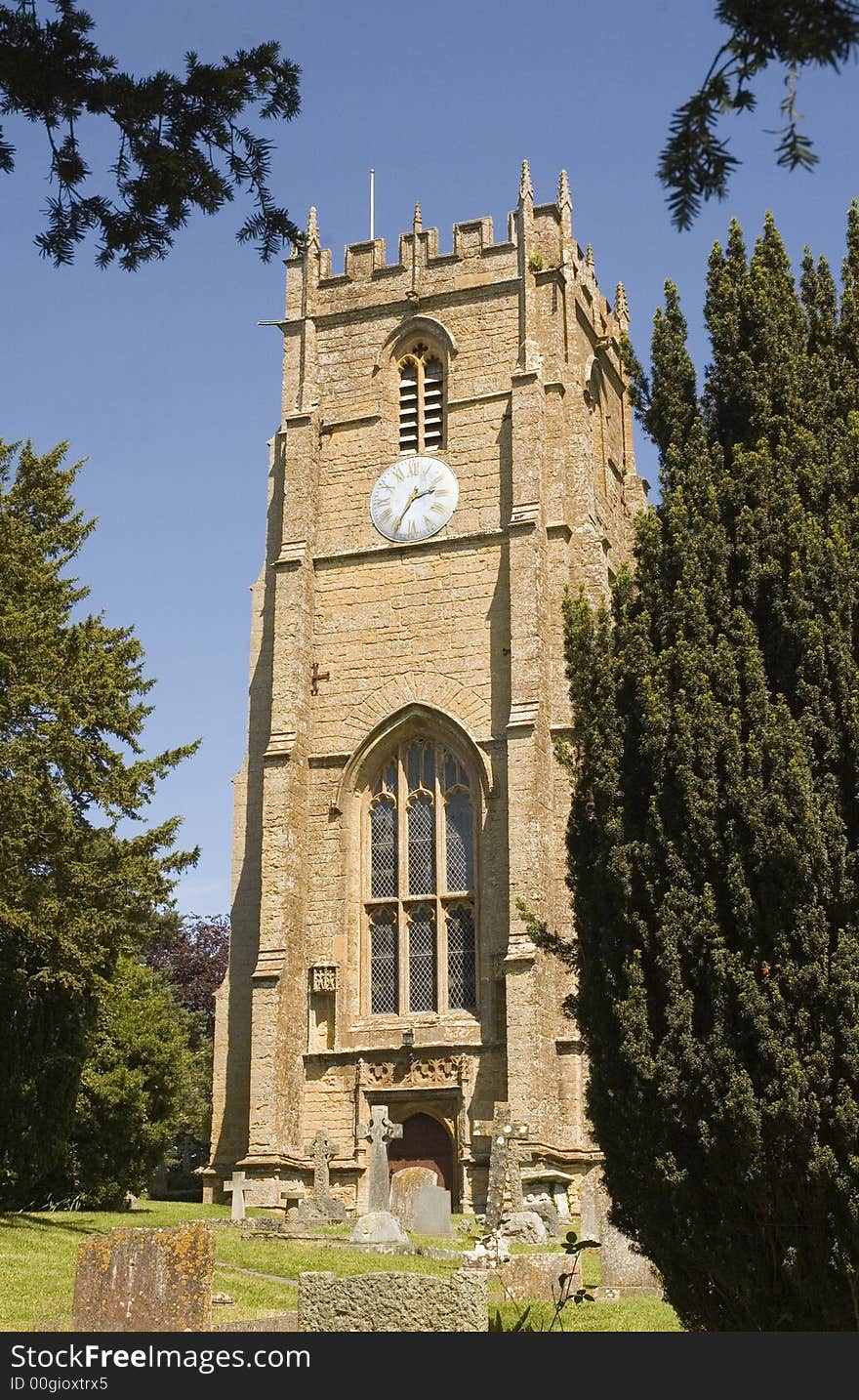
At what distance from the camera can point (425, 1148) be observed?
89.1ft

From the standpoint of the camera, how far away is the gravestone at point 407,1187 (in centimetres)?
2317

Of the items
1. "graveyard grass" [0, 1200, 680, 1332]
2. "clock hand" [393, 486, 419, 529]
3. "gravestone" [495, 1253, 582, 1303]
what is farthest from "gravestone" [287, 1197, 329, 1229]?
"clock hand" [393, 486, 419, 529]

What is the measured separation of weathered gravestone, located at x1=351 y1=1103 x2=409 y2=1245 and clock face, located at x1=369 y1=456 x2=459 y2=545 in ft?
36.4

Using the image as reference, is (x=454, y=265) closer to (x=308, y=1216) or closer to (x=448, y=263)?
(x=448, y=263)

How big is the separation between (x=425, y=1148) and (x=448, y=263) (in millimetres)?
17717

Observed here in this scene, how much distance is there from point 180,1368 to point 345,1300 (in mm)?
1784

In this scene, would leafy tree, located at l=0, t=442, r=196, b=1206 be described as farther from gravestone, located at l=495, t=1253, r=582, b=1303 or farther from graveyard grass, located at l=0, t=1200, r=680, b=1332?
gravestone, located at l=495, t=1253, r=582, b=1303

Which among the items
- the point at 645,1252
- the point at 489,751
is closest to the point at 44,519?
the point at 489,751

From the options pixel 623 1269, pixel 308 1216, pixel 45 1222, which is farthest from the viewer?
pixel 308 1216

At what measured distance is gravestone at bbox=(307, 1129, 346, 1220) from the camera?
24.0m

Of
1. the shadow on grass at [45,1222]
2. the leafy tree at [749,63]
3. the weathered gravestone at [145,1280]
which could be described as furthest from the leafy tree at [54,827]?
the leafy tree at [749,63]

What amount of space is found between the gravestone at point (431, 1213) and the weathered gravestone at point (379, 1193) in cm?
48

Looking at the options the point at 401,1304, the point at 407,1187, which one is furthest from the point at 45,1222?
the point at 401,1304

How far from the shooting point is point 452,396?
3139 centimetres
